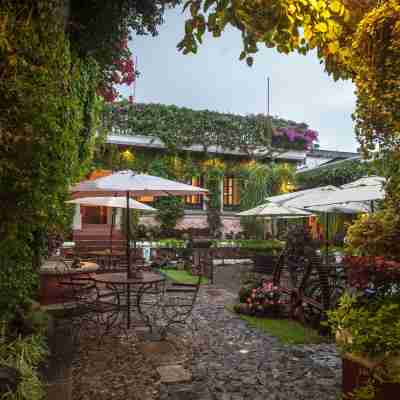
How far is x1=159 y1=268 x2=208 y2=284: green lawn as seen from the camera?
11.5 meters

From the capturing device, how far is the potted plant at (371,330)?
3000 mm

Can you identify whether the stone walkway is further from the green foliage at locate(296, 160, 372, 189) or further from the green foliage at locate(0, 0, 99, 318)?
the green foliage at locate(296, 160, 372, 189)

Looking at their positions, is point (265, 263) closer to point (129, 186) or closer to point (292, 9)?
point (129, 186)

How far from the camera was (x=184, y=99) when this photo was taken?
115875 mm

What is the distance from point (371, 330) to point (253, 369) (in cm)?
193

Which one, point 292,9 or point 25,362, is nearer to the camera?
point 292,9

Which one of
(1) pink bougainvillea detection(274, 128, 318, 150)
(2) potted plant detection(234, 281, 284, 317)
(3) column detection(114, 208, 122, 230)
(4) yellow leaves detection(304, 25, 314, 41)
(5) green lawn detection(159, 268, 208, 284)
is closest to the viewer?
(4) yellow leaves detection(304, 25, 314, 41)

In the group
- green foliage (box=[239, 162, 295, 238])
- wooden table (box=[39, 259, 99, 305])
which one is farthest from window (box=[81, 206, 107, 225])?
wooden table (box=[39, 259, 99, 305])

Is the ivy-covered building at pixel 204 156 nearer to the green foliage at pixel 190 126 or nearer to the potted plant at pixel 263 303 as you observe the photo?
the green foliage at pixel 190 126

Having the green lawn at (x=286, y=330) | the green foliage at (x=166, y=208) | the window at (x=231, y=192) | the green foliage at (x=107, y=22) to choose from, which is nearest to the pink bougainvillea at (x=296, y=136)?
the window at (x=231, y=192)

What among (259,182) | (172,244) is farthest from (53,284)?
(259,182)

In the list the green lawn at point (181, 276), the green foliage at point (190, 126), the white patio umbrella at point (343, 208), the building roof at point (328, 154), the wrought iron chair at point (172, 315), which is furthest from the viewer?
the building roof at point (328, 154)

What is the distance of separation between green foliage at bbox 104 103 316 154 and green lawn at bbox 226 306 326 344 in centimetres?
1363

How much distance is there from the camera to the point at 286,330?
21.5 ft
